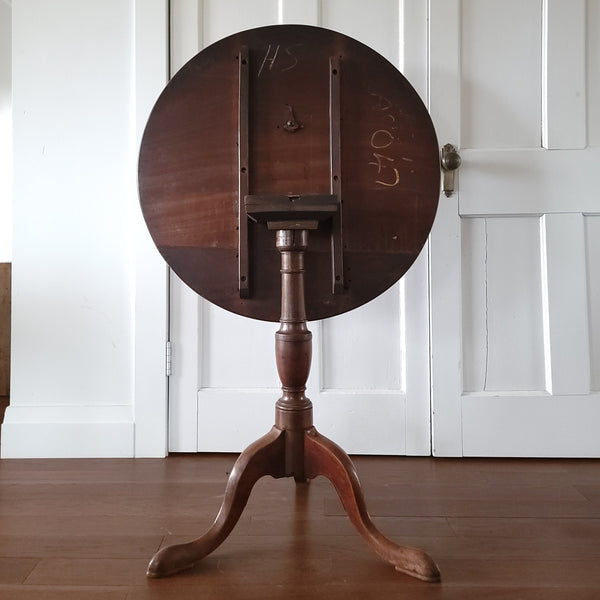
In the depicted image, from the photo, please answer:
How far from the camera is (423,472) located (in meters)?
1.39

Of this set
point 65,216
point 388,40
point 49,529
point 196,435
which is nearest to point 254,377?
point 196,435

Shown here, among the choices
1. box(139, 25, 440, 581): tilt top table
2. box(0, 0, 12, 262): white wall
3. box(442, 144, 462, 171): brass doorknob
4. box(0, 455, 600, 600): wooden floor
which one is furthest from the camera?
box(0, 0, 12, 262): white wall

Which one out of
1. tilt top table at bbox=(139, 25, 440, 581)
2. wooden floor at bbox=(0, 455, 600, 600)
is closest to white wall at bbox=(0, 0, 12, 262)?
wooden floor at bbox=(0, 455, 600, 600)

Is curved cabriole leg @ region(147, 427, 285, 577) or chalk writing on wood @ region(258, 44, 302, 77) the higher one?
chalk writing on wood @ region(258, 44, 302, 77)

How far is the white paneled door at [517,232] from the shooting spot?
1487mm

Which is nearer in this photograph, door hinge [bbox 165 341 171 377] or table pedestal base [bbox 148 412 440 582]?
table pedestal base [bbox 148 412 440 582]

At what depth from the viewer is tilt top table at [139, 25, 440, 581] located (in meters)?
1.06

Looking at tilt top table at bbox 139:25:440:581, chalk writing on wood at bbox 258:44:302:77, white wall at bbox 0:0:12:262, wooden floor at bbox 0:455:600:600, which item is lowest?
wooden floor at bbox 0:455:600:600

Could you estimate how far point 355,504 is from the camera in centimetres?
93

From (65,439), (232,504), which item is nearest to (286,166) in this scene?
(232,504)

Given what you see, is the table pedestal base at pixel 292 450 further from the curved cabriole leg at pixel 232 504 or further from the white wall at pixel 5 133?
the white wall at pixel 5 133

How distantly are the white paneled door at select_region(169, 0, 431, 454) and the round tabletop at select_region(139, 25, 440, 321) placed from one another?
477 mm

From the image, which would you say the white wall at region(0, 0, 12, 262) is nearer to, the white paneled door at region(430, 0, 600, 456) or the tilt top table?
the tilt top table

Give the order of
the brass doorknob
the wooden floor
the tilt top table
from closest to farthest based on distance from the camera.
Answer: the wooden floor < the tilt top table < the brass doorknob
